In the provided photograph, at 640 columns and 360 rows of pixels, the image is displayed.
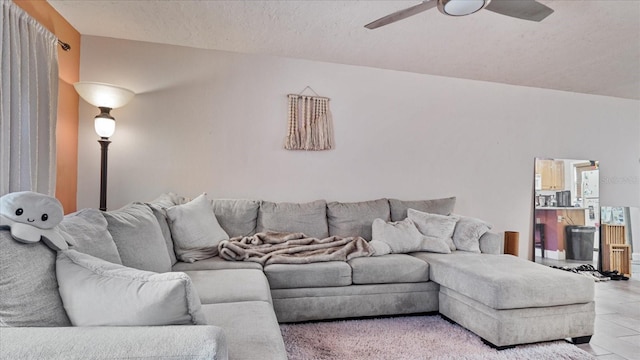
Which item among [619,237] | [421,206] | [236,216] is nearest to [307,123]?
[236,216]

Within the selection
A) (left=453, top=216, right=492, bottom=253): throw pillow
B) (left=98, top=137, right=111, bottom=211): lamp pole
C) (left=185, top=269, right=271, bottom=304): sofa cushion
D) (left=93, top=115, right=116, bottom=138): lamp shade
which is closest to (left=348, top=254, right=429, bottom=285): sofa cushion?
(left=453, top=216, right=492, bottom=253): throw pillow

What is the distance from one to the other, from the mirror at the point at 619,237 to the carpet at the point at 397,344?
Result: 285cm

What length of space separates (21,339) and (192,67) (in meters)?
2.99

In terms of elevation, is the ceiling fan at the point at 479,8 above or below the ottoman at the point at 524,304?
above

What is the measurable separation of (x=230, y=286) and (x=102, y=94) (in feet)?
6.53

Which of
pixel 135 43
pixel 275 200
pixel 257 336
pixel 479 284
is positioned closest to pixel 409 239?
pixel 479 284

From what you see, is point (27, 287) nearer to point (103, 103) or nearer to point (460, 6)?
point (460, 6)

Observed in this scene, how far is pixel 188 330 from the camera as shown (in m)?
0.91

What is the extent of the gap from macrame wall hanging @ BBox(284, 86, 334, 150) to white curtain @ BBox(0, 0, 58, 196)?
193 centimetres

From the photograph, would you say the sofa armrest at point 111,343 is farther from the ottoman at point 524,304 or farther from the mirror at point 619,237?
the mirror at point 619,237

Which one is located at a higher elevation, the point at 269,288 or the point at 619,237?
the point at 619,237

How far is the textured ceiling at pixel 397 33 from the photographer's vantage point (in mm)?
2541

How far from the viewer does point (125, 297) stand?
3.18ft

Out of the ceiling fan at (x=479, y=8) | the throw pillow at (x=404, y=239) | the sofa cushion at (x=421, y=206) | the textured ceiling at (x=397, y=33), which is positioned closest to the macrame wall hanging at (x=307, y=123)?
the textured ceiling at (x=397, y=33)
